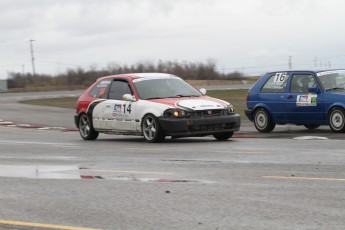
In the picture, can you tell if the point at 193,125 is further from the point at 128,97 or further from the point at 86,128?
the point at 86,128

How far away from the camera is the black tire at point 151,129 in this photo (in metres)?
14.4

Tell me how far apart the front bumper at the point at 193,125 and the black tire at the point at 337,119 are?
105 inches

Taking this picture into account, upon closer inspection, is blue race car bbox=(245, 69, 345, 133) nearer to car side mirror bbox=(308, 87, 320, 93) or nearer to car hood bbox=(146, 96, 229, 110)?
car side mirror bbox=(308, 87, 320, 93)

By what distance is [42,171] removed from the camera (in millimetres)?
10438

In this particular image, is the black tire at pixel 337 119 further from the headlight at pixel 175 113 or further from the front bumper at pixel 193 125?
the headlight at pixel 175 113

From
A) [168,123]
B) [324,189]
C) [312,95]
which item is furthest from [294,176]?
[312,95]

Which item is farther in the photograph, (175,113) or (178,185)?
(175,113)

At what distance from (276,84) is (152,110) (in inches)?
158

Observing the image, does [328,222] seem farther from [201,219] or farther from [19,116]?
[19,116]

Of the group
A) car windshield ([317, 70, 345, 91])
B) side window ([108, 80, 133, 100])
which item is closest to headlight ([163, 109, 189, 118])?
side window ([108, 80, 133, 100])

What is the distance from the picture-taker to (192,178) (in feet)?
29.6

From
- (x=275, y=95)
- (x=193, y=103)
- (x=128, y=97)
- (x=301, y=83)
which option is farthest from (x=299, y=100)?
(x=128, y=97)

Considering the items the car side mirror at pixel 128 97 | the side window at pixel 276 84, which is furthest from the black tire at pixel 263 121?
the car side mirror at pixel 128 97

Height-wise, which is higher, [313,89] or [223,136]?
[313,89]
